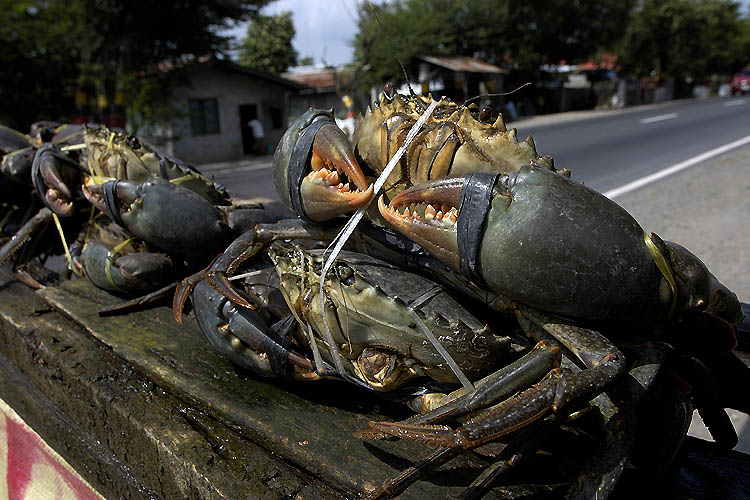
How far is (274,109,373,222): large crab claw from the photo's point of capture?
1.59 m

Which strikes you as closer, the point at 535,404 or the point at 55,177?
the point at 535,404

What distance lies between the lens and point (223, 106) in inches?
765

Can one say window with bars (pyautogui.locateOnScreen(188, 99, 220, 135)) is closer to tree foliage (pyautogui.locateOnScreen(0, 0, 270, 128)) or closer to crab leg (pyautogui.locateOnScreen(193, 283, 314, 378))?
tree foliage (pyautogui.locateOnScreen(0, 0, 270, 128))

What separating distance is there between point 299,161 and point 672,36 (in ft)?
163

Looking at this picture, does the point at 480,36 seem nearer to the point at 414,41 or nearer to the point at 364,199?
the point at 414,41

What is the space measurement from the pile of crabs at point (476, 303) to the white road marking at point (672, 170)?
4.74m

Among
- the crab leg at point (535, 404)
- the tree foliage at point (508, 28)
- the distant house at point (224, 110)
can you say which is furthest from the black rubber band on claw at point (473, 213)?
the tree foliage at point (508, 28)

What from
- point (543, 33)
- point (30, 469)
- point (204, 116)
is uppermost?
point (543, 33)

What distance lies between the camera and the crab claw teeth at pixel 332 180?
5.19ft

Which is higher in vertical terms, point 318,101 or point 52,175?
point 318,101

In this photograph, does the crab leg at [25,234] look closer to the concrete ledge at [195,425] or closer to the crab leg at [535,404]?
the concrete ledge at [195,425]

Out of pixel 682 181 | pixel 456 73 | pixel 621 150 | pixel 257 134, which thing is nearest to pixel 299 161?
pixel 682 181

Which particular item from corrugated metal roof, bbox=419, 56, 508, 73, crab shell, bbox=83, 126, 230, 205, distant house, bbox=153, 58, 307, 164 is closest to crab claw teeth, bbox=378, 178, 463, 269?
crab shell, bbox=83, 126, 230, 205

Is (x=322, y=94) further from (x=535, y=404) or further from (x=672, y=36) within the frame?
(x=672, y=36)
